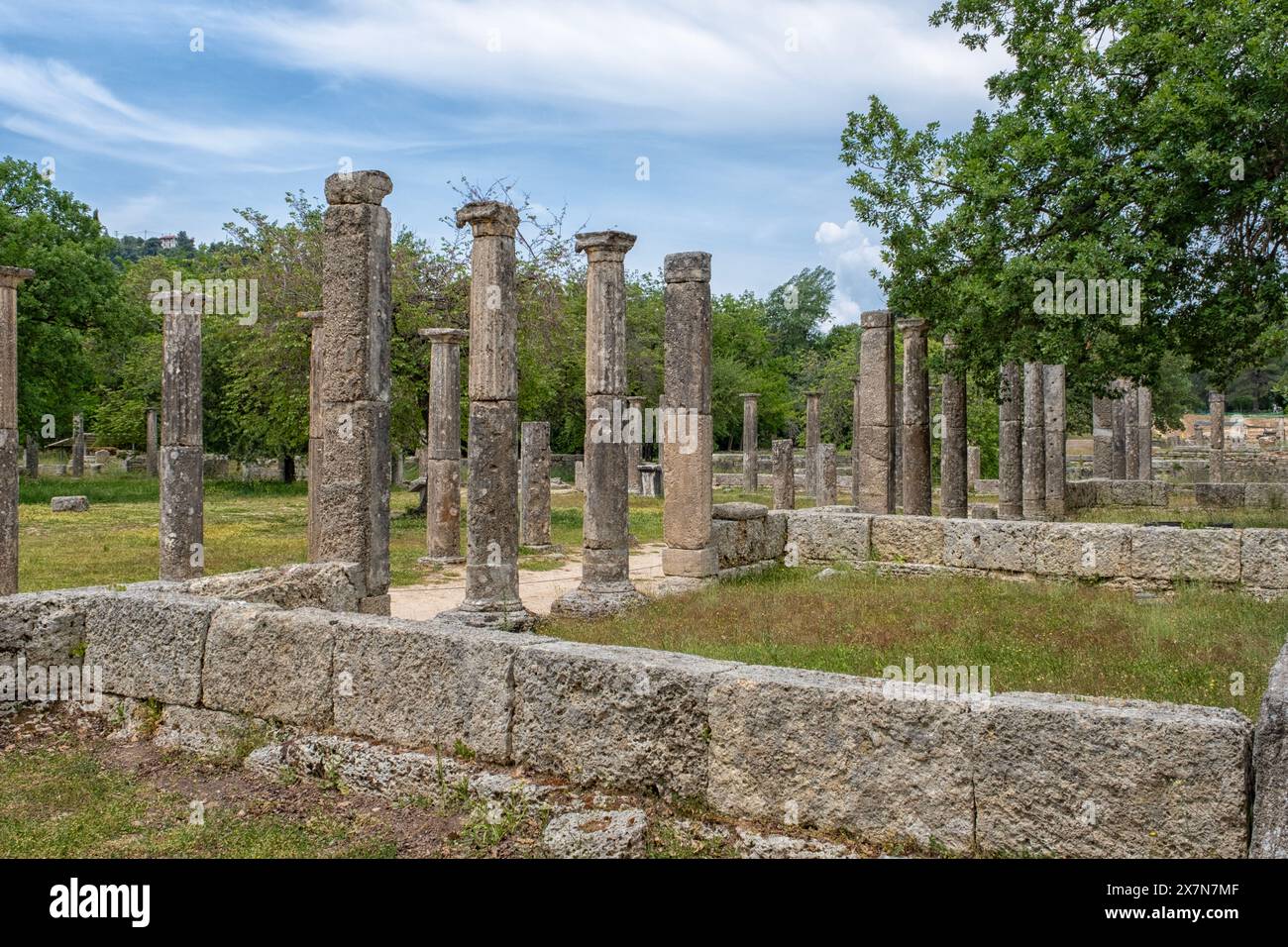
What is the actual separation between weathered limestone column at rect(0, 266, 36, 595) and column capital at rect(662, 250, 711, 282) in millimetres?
7310

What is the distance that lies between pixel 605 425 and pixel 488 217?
2758mm

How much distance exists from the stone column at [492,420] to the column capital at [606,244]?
5.15ft

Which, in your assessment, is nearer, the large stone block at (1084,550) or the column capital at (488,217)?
the column capital at (488,217)

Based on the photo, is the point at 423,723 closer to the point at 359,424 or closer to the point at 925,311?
the point at 359,424

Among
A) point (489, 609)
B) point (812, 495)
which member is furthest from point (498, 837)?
point (812, 495)

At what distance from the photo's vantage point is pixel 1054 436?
24047 mm

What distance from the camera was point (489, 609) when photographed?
36.6ft

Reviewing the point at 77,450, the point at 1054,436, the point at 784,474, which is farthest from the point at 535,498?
the point at 77,450

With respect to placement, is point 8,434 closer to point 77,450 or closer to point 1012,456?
point 1012,456

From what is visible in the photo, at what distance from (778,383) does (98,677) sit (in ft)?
168

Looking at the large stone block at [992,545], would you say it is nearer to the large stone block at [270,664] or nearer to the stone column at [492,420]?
the stone column at [492,420]

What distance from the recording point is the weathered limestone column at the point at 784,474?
28.4 metres

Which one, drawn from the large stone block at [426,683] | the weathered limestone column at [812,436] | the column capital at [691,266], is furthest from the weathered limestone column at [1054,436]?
the large stone block at [426,683]
